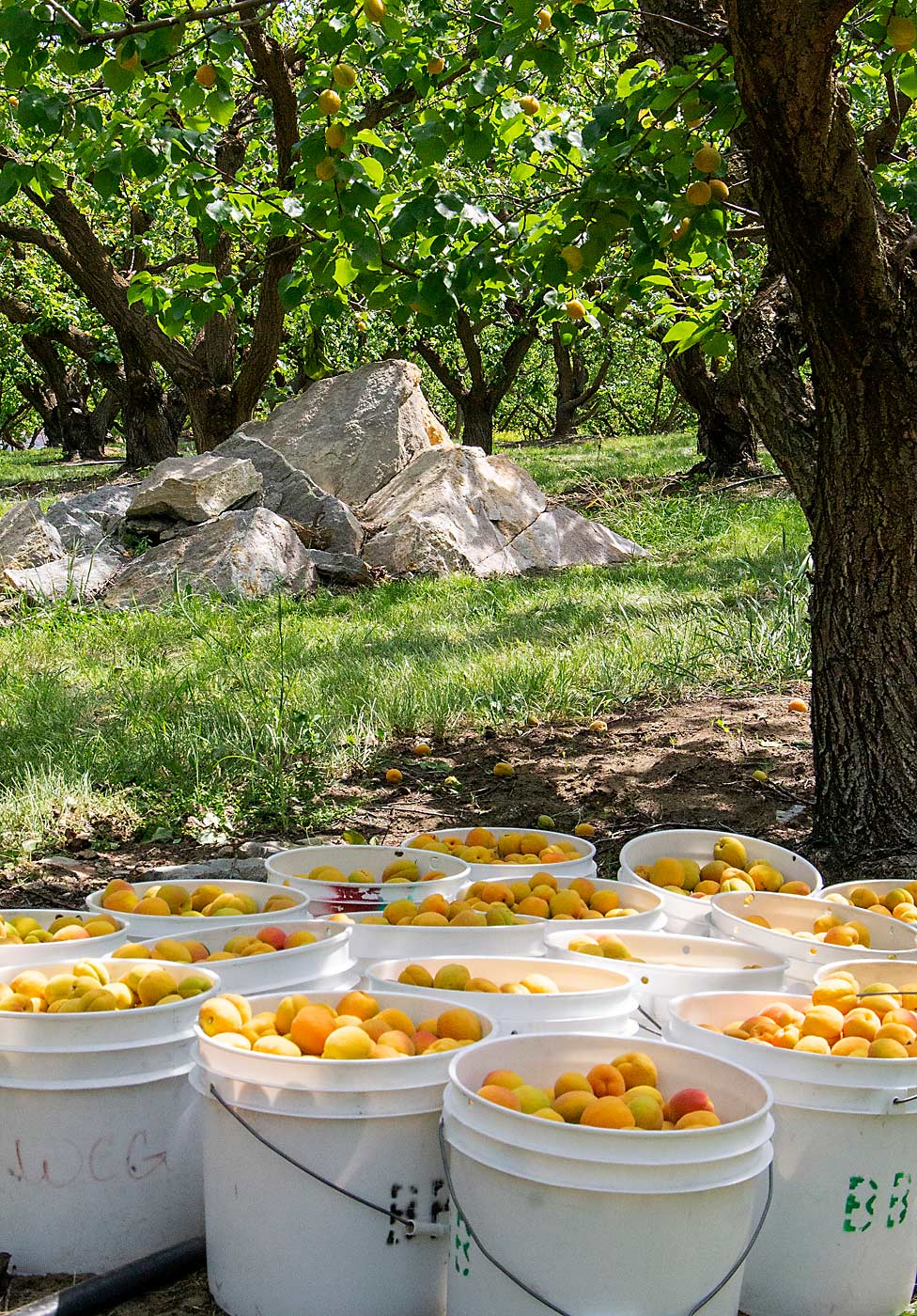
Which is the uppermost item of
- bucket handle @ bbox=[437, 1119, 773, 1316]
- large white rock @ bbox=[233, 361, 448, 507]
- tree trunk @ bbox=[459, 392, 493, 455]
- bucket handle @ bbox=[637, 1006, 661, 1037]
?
tree trunk @ bbox=[459, 392, 493, 455]

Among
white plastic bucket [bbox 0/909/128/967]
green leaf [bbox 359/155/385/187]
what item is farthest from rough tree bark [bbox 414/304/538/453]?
white plastic bucket [bbox 0/909/128/967]

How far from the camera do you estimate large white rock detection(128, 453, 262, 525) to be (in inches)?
379

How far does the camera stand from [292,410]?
39.8 feet

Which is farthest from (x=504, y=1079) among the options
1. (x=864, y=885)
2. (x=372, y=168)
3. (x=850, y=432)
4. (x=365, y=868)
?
(x=372, y=168)

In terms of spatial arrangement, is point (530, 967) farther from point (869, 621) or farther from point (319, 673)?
point (319, 673)

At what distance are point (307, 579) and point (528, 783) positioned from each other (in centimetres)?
480

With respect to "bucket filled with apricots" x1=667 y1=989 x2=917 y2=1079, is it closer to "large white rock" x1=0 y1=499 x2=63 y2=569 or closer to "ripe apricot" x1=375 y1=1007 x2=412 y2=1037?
"ripe apricot" x1=375 y1=1007 x2=412 y2=1037

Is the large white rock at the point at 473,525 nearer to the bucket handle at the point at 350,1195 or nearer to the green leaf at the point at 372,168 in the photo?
the green leaf at the point at 372,168

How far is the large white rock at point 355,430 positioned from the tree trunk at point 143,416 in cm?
422

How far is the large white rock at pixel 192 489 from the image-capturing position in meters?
9.63

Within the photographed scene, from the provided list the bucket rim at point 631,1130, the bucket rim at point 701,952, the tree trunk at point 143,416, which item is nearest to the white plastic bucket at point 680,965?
the bucket rim at point 701,952

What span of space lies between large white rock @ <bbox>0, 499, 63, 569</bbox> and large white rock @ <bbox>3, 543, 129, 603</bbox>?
98 mm

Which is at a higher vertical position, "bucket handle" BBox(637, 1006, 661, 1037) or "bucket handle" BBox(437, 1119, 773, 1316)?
"bucket handle" BBox(637, 1006, 661, 1037)

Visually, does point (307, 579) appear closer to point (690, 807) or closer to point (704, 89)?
point (690, 807)
